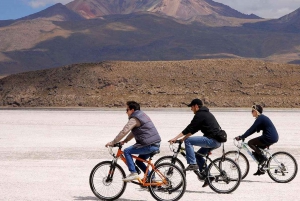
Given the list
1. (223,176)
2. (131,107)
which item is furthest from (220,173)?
(131,107)

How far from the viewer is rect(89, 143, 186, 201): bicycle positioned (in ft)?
34.1

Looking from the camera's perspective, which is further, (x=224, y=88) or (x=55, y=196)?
(x=224, y=88)

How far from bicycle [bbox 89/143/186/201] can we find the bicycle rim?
3.16 ft

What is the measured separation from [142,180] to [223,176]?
1801 millimetres

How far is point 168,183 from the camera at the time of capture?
34.1ft

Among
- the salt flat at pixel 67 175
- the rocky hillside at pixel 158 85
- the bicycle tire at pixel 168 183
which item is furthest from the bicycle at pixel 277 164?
the rocky hillside at pixel 158 85

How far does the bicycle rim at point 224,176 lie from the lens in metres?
11.3

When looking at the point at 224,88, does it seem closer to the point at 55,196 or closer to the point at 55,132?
the point at 55,132

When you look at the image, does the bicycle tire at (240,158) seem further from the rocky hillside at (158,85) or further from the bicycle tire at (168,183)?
the rocky hillside at (158,85)

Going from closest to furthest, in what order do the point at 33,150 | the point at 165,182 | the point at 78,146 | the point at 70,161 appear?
the point at 165,182
the point at 70,161
the point at 33,150
the point at 78,146

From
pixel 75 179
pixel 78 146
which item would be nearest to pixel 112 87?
pixel 78 146

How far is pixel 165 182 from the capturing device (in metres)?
10.4

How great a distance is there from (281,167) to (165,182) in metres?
3.70

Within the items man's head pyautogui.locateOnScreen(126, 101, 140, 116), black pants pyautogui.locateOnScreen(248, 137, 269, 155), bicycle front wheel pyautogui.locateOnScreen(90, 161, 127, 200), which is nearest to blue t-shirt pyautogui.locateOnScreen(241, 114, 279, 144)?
black pants pyautogui.locateOnScreen(248, 137, 269, 155)
